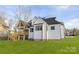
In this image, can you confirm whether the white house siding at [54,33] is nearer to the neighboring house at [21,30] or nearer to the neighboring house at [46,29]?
the neighboring house at [46,29]

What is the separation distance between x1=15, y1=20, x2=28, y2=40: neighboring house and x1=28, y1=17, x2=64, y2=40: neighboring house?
60 millimetres

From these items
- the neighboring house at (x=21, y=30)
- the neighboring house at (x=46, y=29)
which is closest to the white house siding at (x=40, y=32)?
the neighboring house at (x=46, y=29)

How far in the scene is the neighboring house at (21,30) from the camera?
14.1 feet

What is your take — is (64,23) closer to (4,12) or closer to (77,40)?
(77,40)

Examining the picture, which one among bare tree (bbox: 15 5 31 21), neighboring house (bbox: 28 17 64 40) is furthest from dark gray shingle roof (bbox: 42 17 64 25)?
bare tree (bbox: 15 5 31 21)

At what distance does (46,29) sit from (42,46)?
0.22 metres

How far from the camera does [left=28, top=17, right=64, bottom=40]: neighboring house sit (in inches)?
167

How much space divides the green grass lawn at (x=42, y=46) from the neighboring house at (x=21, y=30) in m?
0.07

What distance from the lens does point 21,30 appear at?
4.32 meters

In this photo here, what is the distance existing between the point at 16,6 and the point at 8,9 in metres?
0.11

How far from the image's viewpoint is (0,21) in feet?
14.2

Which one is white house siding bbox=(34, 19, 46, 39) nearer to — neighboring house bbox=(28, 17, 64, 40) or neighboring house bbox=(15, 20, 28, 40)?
neighboring house bbox=(28, 17, 64, 40)

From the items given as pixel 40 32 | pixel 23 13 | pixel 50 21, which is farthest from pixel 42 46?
pixel 23 13
